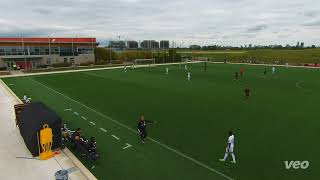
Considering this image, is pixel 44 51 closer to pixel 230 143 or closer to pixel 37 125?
pixel 37 125

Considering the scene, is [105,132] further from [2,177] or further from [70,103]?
[70,103]

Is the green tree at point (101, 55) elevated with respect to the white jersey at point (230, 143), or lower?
elevated

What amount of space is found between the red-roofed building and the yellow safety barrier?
57608 millimetres

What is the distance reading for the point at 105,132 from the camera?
1602cm

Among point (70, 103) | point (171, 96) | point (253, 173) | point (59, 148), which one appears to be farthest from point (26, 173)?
point (171, 96)

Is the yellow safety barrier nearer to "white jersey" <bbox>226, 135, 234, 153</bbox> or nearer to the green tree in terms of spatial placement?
"white jersey" <bbox>226, 135, 234, 153</bbox>

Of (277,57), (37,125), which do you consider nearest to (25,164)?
(37,125)

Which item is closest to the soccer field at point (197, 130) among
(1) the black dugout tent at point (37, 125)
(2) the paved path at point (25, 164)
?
(2) the paved path at point (25, 164)

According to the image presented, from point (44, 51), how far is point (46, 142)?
63639mm

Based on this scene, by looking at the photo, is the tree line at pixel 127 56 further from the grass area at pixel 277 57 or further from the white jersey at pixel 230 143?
the white jersey at pixel 230 143

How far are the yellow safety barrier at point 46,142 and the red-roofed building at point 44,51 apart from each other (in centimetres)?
5761

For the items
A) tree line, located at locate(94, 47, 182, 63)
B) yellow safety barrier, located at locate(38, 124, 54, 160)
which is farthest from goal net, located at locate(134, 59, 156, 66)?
yellow safety barrier, located at locate(38, 124, 54, 160)

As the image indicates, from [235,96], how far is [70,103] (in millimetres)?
15220

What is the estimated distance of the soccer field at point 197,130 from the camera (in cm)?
1123
